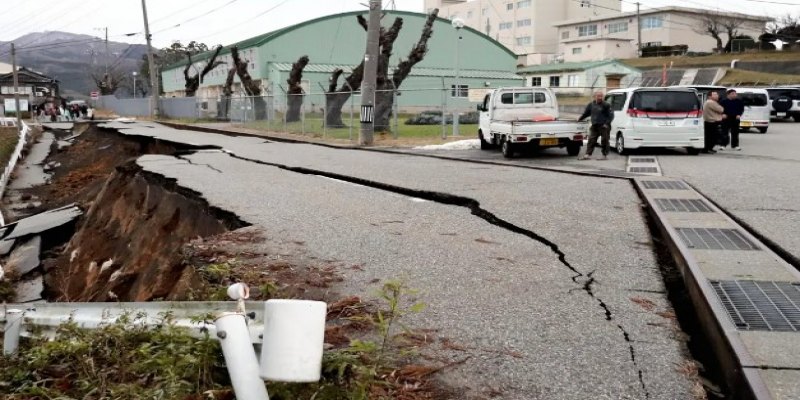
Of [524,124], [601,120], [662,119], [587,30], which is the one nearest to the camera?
[601,120]

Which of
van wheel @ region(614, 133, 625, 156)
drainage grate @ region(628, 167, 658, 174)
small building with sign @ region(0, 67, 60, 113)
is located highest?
small building with sign @ region(0, 67, 60, 113)

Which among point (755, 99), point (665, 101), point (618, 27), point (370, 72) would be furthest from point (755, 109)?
point (618, 27)

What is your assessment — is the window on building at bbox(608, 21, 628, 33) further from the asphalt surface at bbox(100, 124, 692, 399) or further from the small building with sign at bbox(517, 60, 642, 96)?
the asphalt surface at bbox(100, 124, 692, 399)

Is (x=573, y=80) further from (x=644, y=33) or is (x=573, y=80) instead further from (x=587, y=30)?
(x=587, y=30)

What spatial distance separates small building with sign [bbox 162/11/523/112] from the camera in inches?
2146

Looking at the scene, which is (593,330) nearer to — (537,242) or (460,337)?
(460,337)

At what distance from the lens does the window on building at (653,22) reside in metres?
79.2

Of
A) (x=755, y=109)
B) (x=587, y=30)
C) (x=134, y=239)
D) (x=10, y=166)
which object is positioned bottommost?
(x=134, y=239)

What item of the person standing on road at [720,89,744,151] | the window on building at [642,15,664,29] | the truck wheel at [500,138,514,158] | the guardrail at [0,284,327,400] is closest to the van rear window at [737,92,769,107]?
the person standing on road at [720,89,744,151]

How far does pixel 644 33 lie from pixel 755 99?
203 ft

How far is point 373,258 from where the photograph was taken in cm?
587

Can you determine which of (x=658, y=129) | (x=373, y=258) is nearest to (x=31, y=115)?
(x=658, y=129)

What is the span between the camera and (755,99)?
78.5ft

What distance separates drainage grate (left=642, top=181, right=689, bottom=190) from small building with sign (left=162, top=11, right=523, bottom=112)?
127ft
